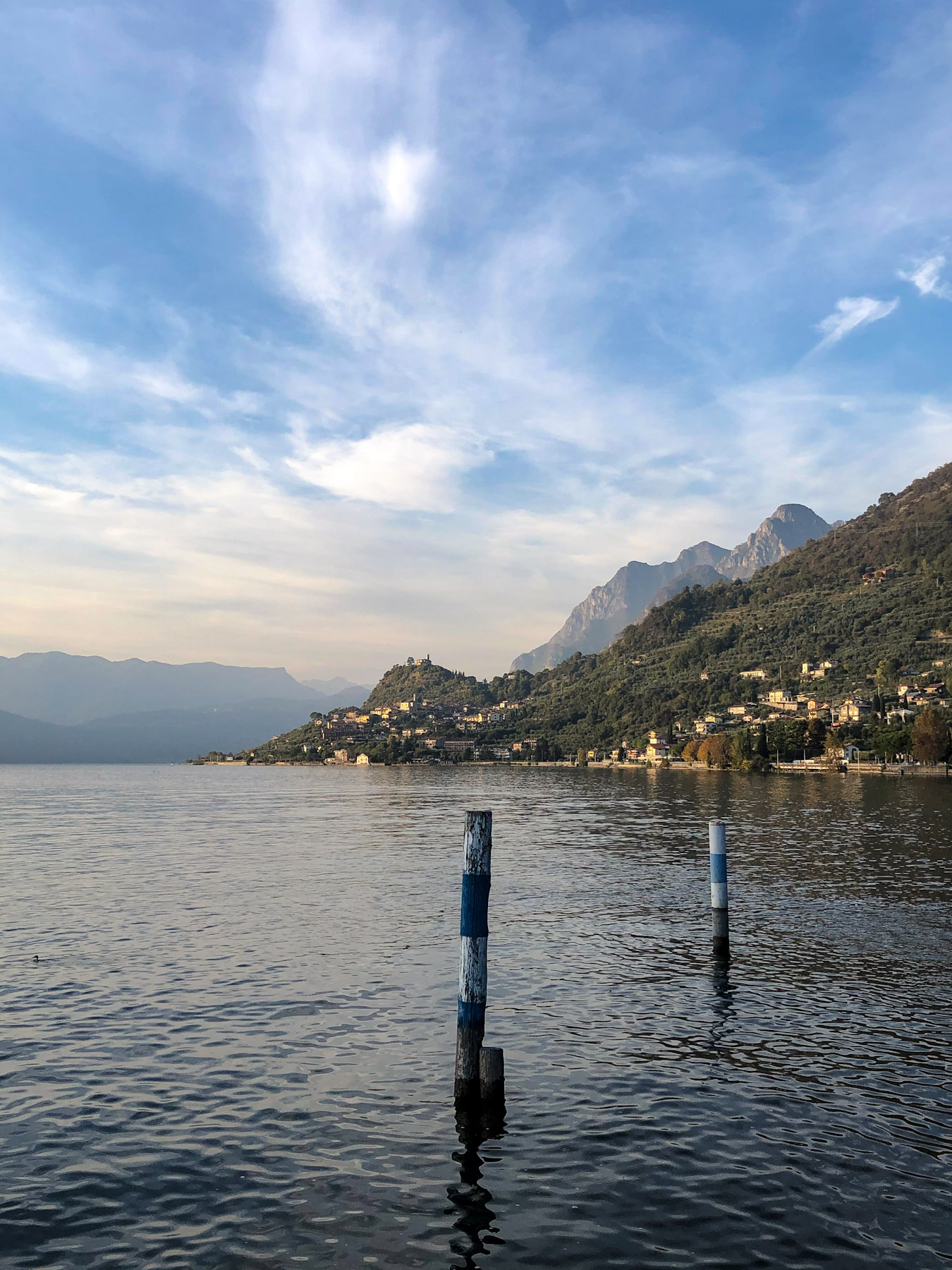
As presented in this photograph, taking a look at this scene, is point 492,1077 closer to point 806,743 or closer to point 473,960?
point 473,960

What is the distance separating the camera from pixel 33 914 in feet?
92.0

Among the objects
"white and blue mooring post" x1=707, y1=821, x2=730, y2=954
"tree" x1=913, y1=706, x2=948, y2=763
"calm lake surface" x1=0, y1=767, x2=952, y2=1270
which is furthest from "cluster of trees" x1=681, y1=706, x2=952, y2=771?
"white and blue mooring post" x1=707, y1=821, x2=730, y2=954

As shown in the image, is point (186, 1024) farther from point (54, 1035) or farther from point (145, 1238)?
point (145, 1238)

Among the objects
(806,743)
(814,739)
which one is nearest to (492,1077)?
(806,743)

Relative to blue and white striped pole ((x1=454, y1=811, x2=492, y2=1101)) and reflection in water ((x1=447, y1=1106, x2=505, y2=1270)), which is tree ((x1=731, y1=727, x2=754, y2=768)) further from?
reflection in water ((x1=447, y1=1106, x2=505, y2=1270))

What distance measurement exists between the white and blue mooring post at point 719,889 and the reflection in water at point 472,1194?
10.6 metres

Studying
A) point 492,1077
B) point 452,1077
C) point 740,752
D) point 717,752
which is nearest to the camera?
point 492,1077

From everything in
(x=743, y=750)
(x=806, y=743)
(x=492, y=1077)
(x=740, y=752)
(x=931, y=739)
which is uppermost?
(x=806, y=743)

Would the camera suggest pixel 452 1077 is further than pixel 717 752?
No

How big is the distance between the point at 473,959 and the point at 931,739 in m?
145

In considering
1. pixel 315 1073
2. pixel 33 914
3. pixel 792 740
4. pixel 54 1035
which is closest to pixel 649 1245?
pixel 315 1073

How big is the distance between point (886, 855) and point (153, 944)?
33.7 metres

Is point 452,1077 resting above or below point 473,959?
below

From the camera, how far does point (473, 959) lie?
1282cm
